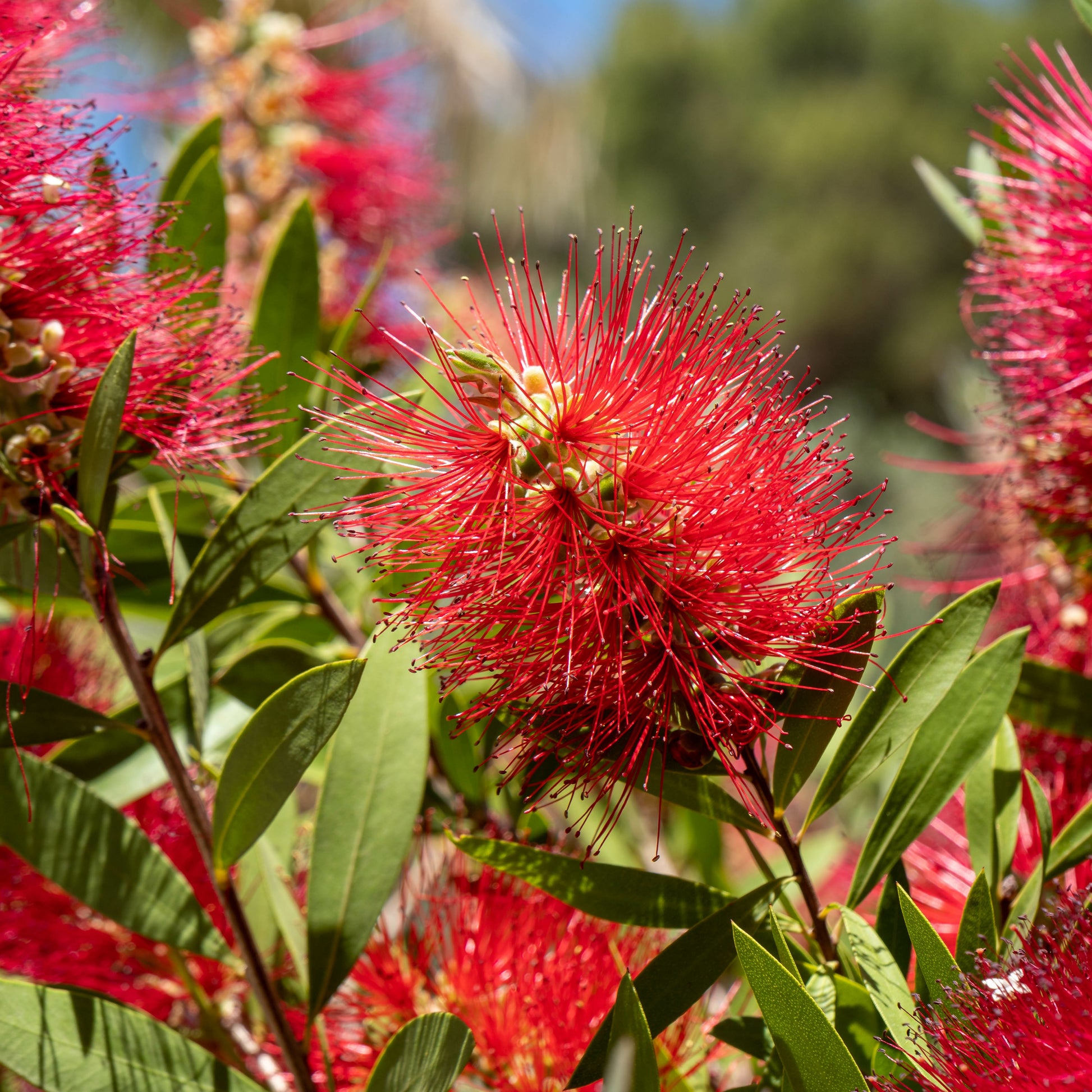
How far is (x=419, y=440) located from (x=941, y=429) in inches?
17.6

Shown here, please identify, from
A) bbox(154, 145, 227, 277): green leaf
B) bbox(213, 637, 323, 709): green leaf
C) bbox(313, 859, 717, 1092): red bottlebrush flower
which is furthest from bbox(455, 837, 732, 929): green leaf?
bbox(154, 145, 227, 277): green leaf

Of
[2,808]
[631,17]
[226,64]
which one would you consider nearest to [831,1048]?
[2,808]

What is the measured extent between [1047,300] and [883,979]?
365mm

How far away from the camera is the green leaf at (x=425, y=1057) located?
0.42m

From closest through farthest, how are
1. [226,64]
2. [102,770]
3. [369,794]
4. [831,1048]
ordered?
[831,1048], [369,794], [102,770], [226,64]

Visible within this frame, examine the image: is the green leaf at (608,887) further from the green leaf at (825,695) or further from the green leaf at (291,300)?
the green leaf at (291,300)

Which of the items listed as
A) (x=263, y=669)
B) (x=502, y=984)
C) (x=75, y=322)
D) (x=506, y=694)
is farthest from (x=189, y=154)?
(x=502, y=984)

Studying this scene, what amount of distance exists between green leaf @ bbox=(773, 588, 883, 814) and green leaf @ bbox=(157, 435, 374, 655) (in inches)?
8.6

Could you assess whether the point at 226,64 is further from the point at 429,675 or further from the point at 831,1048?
the point at 831,1048

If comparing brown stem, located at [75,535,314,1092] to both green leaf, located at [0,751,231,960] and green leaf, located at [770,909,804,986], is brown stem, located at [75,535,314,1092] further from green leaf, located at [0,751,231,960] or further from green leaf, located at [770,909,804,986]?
green leaf, located at [770,909,804,986]

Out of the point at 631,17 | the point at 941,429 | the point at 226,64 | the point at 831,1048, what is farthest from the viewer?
the point at 631,17

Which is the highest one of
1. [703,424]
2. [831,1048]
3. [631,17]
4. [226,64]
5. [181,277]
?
[631,17]

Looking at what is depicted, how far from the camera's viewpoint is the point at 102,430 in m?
0.43

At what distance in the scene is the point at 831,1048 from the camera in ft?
1.24
